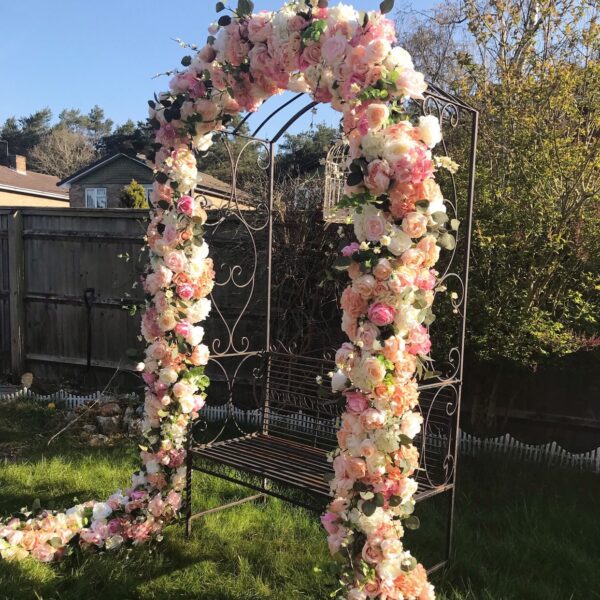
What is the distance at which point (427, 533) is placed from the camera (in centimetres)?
333

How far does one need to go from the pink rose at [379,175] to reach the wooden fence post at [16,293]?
5.77m

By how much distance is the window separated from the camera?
22.5 metres

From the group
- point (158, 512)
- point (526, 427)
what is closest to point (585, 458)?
point (526, 427)

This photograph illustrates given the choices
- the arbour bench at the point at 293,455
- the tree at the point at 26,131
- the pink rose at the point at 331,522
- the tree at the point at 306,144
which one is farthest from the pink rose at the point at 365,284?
the tree at the point at 26,131

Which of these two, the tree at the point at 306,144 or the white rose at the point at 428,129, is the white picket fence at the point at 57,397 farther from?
the tree at the point at 306,144

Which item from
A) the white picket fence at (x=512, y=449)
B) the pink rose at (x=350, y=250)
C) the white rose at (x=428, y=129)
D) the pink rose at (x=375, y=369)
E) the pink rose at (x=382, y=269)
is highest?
the white rose at (x=428, y=129)

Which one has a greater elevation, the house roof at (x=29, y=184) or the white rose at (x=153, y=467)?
the house roof at (x=29, y=184)

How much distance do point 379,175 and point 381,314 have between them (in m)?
0.46

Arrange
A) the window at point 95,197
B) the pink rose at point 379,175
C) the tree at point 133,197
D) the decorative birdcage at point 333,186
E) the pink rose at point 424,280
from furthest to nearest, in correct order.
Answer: the window at point 95,197, the tree at point 133,197, the decorative birdcage at point 333,186, the pink rose at point 424,280, the pink rose at point 379,175

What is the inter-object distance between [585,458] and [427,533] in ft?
5.69

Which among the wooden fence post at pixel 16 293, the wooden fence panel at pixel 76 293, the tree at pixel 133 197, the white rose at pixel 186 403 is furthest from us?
the tree at pixel 133 197

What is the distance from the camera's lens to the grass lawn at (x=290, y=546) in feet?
9.15

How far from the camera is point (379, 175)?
2.02 meters

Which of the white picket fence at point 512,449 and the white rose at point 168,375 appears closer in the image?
the white rose at point 168,375
